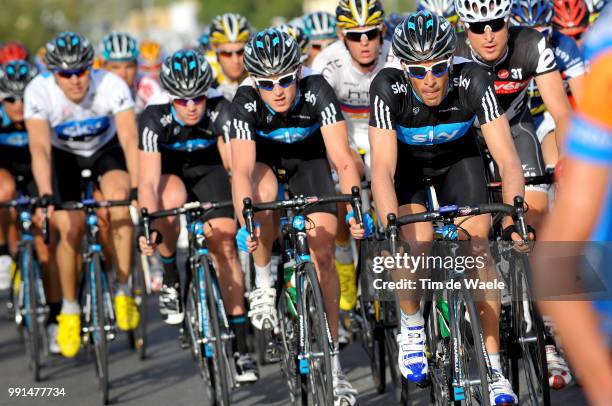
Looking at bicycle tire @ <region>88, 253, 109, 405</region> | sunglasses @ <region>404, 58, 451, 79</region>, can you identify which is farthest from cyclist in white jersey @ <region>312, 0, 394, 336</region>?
sunglasses @ <region>404, 58, 451, 79</region>

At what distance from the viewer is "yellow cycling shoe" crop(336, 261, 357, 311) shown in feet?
28.0

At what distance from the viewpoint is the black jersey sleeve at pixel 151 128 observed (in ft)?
26.4

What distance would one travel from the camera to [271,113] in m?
7.37

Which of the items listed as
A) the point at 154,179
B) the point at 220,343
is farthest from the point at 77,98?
the point at 220,343

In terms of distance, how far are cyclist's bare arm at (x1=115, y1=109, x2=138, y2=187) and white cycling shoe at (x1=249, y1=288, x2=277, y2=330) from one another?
201 centimetres

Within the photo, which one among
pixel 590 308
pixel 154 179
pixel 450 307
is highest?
pixel 154 179

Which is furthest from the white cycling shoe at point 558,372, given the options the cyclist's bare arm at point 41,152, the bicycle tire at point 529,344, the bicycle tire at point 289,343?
the cyclist's bare arm at point 41,152

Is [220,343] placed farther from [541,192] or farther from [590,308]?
[590,308]

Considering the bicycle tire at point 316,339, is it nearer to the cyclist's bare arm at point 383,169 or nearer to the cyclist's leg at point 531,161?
the cyclist's bare arm at point 383,169

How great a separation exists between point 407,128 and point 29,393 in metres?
3.80

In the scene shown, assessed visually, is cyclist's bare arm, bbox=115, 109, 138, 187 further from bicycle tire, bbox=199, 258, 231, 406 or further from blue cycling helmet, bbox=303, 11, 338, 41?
blue cycling helmet, bbox=303, 11, 338, 41

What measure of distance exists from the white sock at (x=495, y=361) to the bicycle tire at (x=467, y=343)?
8.6 inches

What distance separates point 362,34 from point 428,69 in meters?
3.13

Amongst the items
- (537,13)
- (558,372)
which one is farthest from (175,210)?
(537,13)
